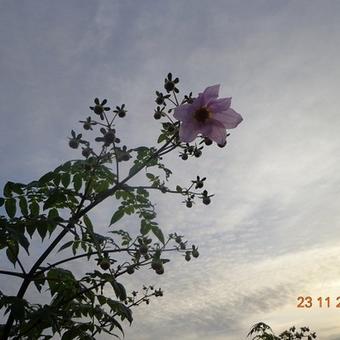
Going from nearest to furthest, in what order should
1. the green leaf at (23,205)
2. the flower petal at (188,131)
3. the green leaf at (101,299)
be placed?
the flower petal at (188,131), the green leaf at (23,205), the green leaf at (101,299)

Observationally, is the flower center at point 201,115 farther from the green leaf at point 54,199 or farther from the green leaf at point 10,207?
the green leaf at point 10,207

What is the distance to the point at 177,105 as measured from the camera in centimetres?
375

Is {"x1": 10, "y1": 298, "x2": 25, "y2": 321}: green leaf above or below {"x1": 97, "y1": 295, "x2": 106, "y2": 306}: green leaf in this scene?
below

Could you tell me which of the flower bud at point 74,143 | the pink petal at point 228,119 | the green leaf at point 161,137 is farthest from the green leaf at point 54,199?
the pink petal at point 228,119

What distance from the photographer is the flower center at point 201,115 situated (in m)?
3.50

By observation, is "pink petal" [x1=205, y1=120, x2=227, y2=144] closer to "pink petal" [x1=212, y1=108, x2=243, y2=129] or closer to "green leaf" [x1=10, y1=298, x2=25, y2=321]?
"pink petal" [x1=212, y1=108, x2=243, y2=129]

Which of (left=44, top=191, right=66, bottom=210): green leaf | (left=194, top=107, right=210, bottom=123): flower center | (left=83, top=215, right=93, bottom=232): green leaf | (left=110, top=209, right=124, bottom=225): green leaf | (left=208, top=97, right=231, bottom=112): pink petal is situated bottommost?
(left=83, top=215, right=93, bottom=232): green leaf

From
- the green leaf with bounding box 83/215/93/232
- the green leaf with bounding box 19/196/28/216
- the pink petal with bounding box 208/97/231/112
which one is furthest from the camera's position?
the green leaf with bounding box 19/196/28/216

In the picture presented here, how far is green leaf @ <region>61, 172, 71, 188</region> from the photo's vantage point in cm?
387

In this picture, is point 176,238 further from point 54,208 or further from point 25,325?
point 25,325

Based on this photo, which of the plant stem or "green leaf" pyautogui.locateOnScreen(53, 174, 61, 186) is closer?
the plant stem

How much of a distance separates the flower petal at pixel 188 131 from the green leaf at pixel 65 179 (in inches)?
46.3

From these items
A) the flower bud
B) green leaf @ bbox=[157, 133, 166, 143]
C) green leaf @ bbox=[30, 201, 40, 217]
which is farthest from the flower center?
green leaf @ bbox=[30, 201, 40, 217]

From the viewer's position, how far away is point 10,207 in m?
3.83
